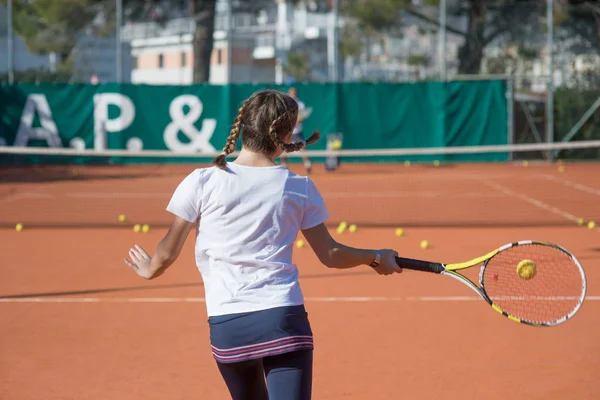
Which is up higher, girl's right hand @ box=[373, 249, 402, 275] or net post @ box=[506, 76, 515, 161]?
net post @ box=[506, 76, 515, 161]

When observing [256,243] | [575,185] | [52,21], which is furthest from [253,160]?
[52,21]

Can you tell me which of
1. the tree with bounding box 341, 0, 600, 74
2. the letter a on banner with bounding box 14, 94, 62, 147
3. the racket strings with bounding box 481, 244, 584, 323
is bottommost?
the racket strings with bounding box 481, 244, 584, 323

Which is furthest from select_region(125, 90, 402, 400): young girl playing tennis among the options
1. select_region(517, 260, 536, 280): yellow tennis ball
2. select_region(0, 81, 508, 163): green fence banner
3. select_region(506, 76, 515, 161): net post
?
select_region(506, 76, 515, 161): net post

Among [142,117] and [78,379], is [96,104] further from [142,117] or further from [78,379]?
[78,379]

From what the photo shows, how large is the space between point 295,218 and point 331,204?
11.2 m

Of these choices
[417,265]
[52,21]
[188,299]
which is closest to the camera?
[417,265]

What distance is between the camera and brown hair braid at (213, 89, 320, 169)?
2893 millimetres

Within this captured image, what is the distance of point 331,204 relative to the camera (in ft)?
46.3

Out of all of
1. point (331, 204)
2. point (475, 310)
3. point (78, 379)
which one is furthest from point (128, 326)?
point (331, 204)

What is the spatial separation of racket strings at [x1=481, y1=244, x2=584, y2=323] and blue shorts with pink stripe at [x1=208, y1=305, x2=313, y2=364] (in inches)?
63.2

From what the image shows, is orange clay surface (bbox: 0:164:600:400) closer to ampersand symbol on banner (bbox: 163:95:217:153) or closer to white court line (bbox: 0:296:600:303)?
white court line (bbox: 0:296:600:303)

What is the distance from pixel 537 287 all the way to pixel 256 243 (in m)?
4.22

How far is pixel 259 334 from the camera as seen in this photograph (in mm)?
2871

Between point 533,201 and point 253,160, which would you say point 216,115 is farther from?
point 253,160
